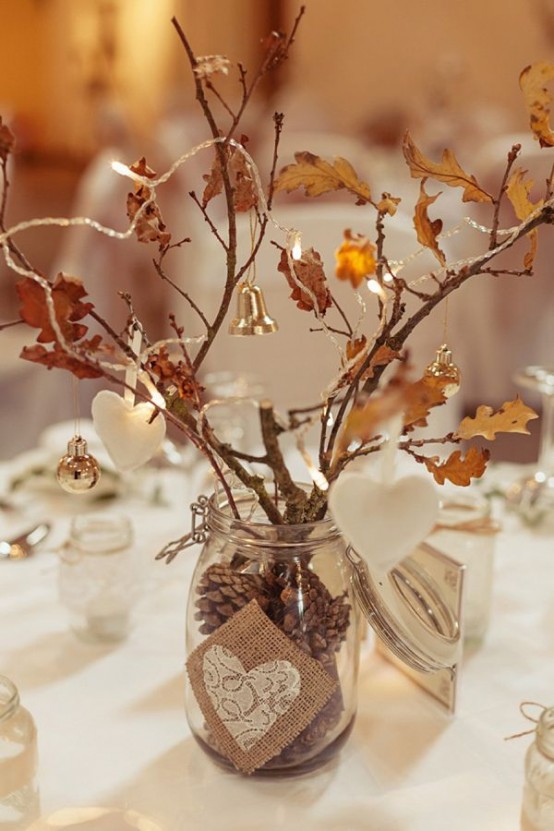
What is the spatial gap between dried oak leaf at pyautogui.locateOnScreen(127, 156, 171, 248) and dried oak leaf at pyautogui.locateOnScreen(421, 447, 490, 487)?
0.78 ft

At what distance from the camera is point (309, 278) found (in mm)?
671

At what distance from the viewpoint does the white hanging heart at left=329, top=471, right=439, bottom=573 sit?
0.53 meters

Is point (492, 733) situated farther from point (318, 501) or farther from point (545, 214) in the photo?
point (545, 214)

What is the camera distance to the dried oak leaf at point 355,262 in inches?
26.4

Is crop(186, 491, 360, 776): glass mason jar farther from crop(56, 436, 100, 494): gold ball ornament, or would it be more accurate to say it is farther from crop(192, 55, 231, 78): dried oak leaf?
crop(192, 55, 231, 78): dried oak leaf

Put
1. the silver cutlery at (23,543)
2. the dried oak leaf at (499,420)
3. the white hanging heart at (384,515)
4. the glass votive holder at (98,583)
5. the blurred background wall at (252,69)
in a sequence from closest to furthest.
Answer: the white hanging heart at (384,515) → the dried oak leaf at (499,420) → the glass votive holder at (98,583) → the silver cutlery at (23,543) → the blurred background wall at (252,69)

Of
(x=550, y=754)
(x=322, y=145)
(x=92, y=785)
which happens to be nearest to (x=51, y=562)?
(x=92, y=785)

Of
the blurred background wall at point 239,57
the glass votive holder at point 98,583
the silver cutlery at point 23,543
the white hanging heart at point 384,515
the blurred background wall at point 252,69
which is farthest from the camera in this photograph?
the blurred background wall at point 239,57

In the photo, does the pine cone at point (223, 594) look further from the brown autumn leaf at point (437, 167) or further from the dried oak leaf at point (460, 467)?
the brown autumn leaf at point (437, 167)

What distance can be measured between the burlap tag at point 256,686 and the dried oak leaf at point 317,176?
0.29 m

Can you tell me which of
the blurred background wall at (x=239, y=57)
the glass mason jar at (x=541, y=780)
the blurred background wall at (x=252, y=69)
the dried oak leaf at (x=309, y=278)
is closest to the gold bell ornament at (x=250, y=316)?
the dried oak leaf at (x=309, y=278)

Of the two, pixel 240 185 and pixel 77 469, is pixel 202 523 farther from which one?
pixel 240 185

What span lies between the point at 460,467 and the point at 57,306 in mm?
283

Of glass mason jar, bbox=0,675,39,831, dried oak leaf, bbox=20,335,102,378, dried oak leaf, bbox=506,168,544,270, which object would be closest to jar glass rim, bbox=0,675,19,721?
glass mason jar, bbox=0,675,39,831
